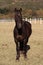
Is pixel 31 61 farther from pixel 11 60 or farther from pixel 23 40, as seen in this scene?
pixel 23 40

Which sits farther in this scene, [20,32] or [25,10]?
[25,10]

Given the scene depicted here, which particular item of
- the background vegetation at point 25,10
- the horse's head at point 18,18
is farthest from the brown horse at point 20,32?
the background vegetation at point 25,10

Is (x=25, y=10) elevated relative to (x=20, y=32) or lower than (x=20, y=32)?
lower

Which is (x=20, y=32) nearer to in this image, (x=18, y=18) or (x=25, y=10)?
(x=18, y=18)

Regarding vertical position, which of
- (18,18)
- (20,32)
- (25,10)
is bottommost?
(25,10)

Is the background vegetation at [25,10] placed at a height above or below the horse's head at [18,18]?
below

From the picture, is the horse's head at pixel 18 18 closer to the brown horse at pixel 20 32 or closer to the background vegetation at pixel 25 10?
the brown horse at pixel 20 32

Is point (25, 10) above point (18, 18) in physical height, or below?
below

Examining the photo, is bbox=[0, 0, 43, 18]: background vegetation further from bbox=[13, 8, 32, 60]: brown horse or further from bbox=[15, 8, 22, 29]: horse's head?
bbox=[15, 8, 22, 29]: horse's head

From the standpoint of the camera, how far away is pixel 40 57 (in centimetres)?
1266

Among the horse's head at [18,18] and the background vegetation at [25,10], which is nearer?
the horse's head at [18,18]

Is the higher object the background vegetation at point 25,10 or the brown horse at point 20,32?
the brown horse at point 20,32

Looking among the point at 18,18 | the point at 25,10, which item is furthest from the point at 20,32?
the point at 25,10

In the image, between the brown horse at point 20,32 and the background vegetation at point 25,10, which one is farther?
the background vegetation at point 25,10
